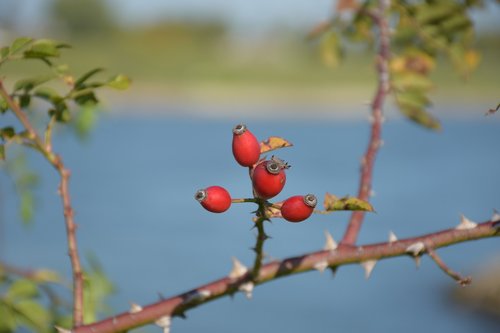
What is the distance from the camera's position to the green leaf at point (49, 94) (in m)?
0.79

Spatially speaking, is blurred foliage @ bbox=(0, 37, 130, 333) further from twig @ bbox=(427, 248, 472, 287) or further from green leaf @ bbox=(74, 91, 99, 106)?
twig @ bbox=(427, 248, 472, 287)

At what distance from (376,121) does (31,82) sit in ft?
1.27

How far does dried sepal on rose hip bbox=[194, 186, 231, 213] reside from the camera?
20.2 inches

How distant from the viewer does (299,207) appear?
50 centimetres

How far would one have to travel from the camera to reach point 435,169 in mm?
13078

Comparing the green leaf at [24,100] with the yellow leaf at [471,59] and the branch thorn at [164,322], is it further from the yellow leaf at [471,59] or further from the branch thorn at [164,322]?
the yellow leaf at [471,59]

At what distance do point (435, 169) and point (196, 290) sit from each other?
12.9 metres

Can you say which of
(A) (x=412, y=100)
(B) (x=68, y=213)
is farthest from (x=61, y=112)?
(A) (x=412, y=100)

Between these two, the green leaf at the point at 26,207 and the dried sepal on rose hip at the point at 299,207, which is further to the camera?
the green leaf at the point at 26,207

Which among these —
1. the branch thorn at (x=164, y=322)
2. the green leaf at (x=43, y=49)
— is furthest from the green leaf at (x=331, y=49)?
the branch thorn at (x=164, y=322)

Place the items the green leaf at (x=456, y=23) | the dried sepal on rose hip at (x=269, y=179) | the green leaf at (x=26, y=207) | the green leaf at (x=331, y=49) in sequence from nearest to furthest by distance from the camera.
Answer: the dried sepal on rose hip at (x=269, y=179)
the green leaf at (x=456, y=23)
the green leaf at (x=331, y=49)
the green leaf at (x=26, y=207)

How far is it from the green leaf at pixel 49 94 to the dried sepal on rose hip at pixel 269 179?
0.34m

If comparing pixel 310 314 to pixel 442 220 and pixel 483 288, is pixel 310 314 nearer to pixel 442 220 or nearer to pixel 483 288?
pixel 483 288

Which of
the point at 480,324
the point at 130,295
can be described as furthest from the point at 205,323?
the point at 480,324
